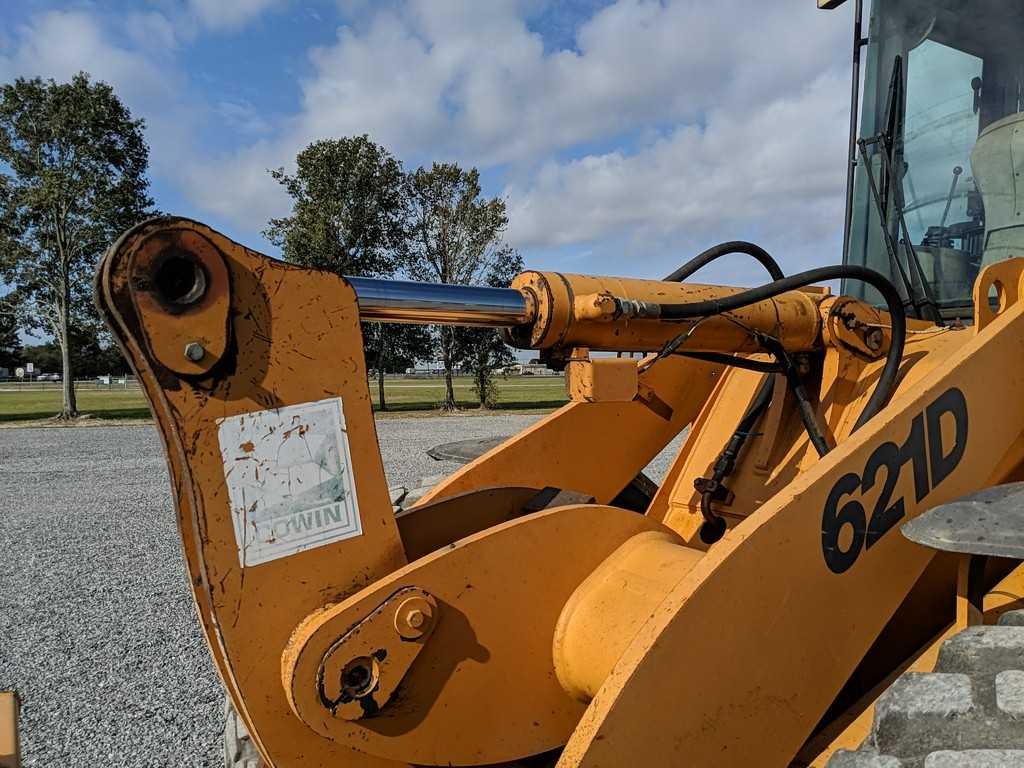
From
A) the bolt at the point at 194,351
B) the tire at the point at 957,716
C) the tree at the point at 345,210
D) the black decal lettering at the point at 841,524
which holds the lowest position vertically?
the tire at the point at 957,716

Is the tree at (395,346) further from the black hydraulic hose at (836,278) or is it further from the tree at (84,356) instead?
the black hydraulic hose at (836,278)

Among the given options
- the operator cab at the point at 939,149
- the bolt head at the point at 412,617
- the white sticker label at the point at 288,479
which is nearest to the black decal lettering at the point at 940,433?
the operator cab at the point at 939,149

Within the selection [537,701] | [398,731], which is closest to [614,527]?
[537,701]

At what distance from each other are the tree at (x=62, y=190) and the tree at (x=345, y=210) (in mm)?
3928

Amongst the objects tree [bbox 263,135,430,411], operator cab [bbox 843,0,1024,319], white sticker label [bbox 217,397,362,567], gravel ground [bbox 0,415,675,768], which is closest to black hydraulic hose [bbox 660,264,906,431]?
operator cab [bbox 843,0,1024,319]

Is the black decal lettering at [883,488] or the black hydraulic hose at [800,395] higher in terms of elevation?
the black hydraulic hose at [800,395]

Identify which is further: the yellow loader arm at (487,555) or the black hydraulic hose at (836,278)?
the black hydraulic hose at (836,278)

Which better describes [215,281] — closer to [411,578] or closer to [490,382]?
[411,578]

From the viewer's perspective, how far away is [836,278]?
2.15 metres

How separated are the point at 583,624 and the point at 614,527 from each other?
236mm

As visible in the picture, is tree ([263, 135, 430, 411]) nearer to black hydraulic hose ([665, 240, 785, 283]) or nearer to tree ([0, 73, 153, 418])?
tree ([0, 73, 153, 418])

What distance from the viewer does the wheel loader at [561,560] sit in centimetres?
138

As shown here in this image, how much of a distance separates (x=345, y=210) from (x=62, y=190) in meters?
6.90

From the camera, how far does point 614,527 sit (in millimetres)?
1793
